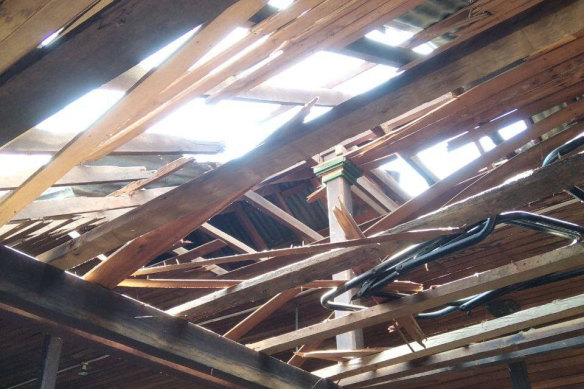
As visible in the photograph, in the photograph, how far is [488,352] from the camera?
4184 millimetres

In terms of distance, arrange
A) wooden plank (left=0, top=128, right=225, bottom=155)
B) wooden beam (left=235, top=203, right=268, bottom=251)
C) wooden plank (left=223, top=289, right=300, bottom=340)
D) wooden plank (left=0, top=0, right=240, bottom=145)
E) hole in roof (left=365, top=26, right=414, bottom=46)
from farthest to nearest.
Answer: wooden beam (left=235, top=203, right=268, bottom=251)
wooden plank (left=223, top=289, right=300, bottom=340)
hole in roof (left=365, top=26, right=414, bottom=46)
wooden plank (left=0, top=128, right=225, bottom=155)
wooden plank (left=0, top=0, right=240, bottom=145)

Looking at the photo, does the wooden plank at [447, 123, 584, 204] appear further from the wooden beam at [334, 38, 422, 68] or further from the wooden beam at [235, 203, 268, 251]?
the wooden beam at [235, 203, 268, 251]

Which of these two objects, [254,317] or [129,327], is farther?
[254,317]

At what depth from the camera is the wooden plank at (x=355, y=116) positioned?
7.64 feet

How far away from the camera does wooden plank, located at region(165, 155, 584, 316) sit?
2889 millimetres

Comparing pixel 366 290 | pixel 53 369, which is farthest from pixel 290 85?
pixel 53 369

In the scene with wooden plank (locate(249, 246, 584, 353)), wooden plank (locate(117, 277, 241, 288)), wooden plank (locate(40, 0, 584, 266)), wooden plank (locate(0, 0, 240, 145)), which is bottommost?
wooden plank (locate(249, 246, 584, 353))

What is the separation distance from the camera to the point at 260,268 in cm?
603

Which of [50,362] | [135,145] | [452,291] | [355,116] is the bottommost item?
[452,291]

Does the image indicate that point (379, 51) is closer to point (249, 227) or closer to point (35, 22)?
point (35, 22)

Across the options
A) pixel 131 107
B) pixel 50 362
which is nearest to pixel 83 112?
pixel 50 362

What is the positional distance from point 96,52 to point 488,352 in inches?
125

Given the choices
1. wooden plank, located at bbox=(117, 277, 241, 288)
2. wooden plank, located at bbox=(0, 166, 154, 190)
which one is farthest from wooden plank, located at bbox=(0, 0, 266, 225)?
wooden plank, located at bbox=(117, 277, 241, 288)

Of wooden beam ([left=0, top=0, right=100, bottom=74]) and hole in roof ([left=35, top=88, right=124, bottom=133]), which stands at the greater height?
hole in roof ([left=35, top=88, right=124, bottom=133])
